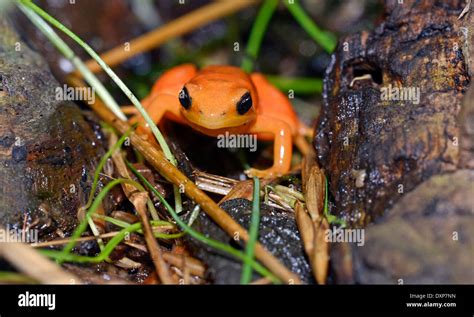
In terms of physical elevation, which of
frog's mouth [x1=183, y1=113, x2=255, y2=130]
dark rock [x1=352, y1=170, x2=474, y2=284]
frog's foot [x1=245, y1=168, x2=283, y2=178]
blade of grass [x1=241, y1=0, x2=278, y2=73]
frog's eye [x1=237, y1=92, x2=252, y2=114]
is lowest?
dark rock [x1=352, y1=170, x2=474, y2=284]

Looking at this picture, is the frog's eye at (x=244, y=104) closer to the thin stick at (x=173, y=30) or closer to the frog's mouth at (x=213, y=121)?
the frog's mouth at (x=213, y=121)

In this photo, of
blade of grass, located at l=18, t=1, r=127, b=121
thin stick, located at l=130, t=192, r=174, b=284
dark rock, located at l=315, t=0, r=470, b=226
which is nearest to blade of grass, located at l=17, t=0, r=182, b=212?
blade of grass, located at l=18, t=1, r=127, b=121

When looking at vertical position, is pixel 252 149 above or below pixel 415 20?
below

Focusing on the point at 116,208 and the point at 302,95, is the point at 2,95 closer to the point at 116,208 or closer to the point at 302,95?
the point at 116,208

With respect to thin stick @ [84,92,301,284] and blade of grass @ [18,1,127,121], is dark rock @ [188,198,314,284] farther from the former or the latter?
blade of grass @ [18,1,127,121]

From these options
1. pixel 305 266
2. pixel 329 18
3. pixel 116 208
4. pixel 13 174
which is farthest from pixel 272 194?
pixel 329 18

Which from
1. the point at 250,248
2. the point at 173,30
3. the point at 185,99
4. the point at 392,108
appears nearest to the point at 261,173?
the point at 185,99

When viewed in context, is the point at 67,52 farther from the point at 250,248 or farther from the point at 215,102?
the point at 250,248
